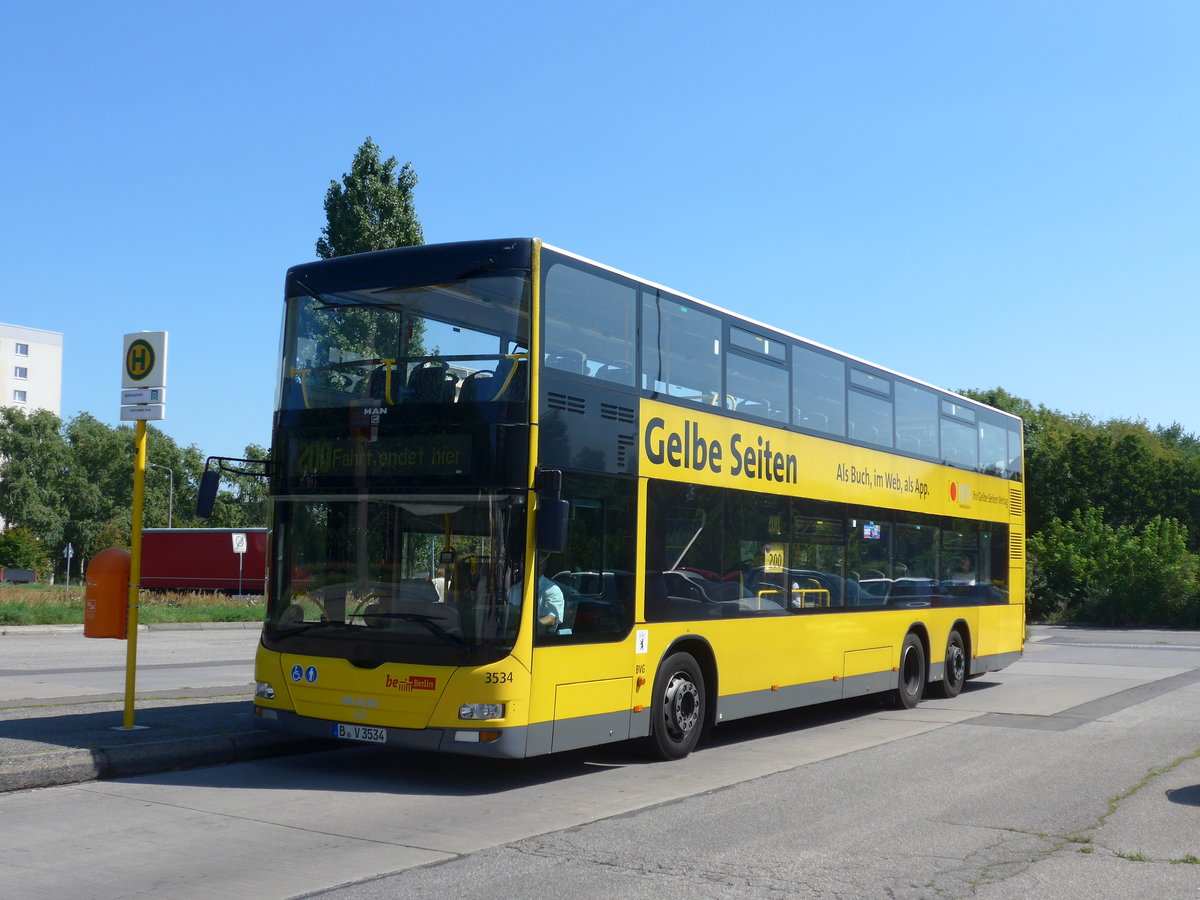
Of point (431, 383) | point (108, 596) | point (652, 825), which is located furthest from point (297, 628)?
point (652, 825)

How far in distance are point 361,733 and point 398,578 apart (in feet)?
3.96

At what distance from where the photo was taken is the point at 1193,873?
6.60m

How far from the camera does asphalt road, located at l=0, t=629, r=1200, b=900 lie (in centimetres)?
622

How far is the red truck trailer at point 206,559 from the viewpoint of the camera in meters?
51.2

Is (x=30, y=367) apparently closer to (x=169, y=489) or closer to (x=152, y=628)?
(x=169, y=489)

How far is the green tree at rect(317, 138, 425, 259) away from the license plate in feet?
76.6

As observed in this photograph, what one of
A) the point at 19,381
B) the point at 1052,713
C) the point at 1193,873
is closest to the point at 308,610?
the point at 1193,873

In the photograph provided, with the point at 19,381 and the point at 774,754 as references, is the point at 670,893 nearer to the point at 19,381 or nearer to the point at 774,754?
the point at 774,754

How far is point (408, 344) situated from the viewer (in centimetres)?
952

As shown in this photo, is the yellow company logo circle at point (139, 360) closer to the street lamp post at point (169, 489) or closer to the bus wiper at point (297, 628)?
the bus wiper at point (297, 628)

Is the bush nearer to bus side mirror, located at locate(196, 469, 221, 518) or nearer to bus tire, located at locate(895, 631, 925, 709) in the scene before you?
bus tire, located at locate(895, 631, 925, 709)

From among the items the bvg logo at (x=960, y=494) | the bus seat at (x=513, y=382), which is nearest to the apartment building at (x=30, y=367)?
the bvg logo at (x=960, y=494)

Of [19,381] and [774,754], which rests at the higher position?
[19,381]

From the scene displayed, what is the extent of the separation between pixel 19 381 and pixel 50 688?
11167 cm
